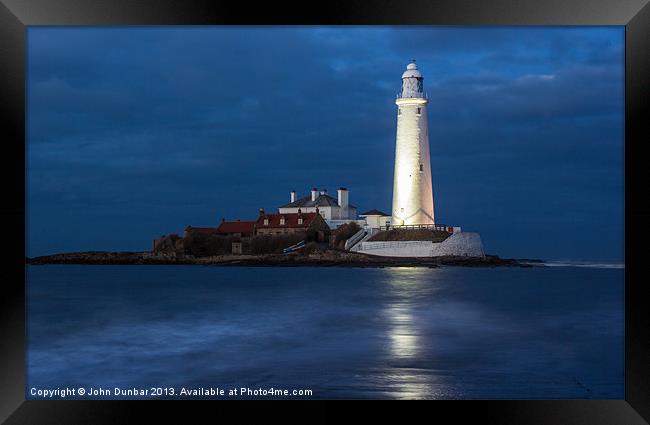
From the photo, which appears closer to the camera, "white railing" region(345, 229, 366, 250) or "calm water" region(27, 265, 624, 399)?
"calm water" region(27, 265, 624, 399)

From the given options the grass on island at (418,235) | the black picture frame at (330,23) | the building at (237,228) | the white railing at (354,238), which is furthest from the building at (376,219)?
the black picture frame at (330,23)

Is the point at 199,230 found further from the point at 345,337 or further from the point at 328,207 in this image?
the point at 345,337

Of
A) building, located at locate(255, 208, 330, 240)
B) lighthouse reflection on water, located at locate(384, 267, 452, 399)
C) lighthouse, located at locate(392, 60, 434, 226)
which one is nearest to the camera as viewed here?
lighthouse reflection on water, located at locate(384, 267, 452, 399)

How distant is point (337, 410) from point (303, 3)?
179 centimetres

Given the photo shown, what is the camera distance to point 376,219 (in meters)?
26.5

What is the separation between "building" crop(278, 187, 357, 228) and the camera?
91.4ft

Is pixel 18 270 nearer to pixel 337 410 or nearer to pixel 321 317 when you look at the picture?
pixel 337 410

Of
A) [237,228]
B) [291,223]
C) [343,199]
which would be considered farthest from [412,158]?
[237,228]

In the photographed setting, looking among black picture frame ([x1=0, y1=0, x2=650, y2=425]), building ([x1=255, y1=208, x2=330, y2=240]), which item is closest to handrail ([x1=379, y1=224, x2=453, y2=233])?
building ([x1=255, y1=208, x2=330, y2=240])

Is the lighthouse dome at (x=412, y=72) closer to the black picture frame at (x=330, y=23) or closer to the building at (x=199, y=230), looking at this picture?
the building at (x=199, y=230)

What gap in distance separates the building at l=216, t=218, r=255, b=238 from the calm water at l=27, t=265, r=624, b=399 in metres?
5.25

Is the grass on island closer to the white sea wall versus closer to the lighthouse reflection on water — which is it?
the white sea wall

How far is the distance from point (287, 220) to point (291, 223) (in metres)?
0.35

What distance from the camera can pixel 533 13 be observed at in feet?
10.2
